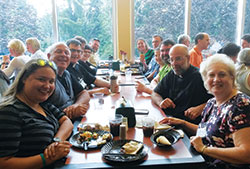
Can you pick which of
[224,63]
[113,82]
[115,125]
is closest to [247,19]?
[113,82]

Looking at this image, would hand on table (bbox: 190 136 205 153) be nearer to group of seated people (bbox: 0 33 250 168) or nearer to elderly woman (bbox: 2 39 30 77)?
group of seated people (bbox: 0 33 250 168)

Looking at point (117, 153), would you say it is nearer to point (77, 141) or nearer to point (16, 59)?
point (77, 141)

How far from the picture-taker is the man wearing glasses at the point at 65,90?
204 cm

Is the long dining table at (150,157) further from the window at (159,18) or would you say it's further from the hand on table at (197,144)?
the window at (159,18)

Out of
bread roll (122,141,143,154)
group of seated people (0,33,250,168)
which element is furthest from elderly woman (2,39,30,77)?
bread roll (122,141,143,154)

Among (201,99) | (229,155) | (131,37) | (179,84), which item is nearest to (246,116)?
(229,155)

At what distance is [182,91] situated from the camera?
2406 mm

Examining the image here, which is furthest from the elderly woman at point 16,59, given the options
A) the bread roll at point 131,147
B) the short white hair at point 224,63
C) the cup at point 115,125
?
the short white hair at point 224,63

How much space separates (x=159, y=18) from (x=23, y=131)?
18.3ft

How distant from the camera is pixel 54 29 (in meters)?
6.12

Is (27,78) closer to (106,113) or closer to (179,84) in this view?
(106,113)

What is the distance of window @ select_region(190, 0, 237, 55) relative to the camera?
20.4 ft

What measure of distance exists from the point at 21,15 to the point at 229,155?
19.6ft

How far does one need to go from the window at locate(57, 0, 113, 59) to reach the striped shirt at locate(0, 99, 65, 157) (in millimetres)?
5084
